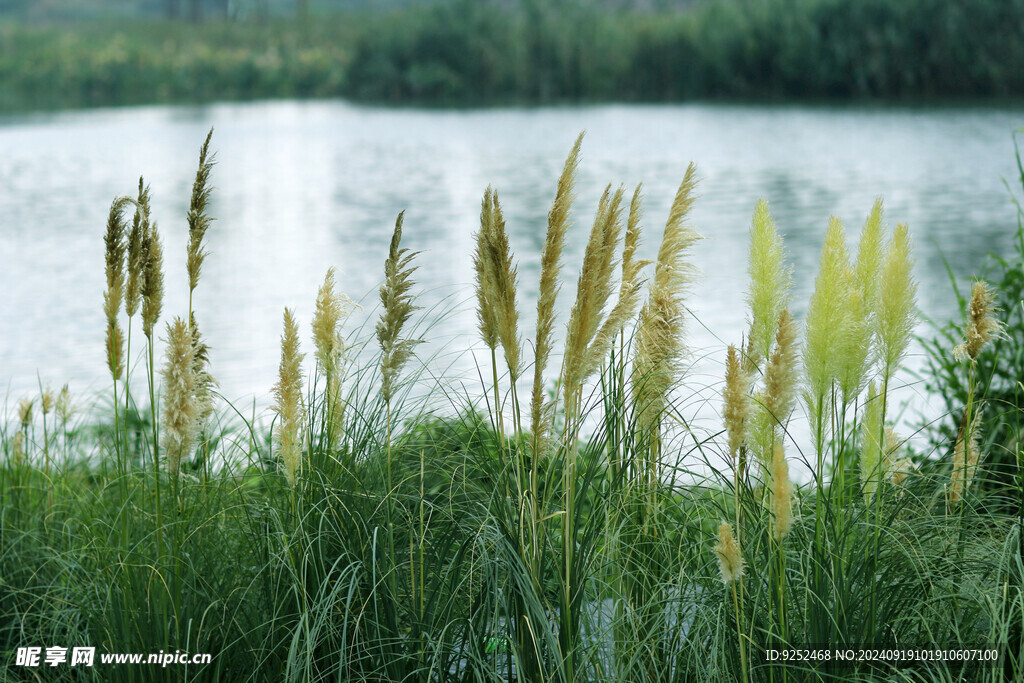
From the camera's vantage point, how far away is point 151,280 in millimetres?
2316

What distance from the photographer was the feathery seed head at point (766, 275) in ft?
7.13

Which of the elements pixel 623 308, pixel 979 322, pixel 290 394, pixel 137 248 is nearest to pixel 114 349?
pixel 137 248

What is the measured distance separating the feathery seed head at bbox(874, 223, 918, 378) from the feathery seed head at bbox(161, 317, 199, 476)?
1553mm

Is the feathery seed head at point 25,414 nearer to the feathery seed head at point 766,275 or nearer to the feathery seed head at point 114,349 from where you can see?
the feathery seed head at point 114,349

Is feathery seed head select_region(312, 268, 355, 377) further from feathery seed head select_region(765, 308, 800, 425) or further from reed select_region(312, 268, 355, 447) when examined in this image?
feathery seed head select_region(765, 308, 800, 425)

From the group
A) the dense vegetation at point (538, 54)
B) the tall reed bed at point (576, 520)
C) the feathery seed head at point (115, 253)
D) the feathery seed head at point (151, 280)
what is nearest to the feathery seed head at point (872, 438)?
the tall reed bed at point (576, 520)

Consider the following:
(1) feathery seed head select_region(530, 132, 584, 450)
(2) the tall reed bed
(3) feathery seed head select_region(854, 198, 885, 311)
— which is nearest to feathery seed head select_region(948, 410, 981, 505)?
(2) the tall reed bed

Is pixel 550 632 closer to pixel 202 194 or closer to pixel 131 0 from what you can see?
pixel 202 194

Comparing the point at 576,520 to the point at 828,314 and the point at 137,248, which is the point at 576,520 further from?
the point at 137,248

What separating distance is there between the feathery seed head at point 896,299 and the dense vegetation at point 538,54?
23.8 metres

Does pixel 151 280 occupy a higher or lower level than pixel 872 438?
higher

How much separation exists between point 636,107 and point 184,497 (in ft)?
101

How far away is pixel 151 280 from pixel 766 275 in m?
1.45

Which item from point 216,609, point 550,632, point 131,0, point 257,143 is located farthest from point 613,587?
point 131,0
